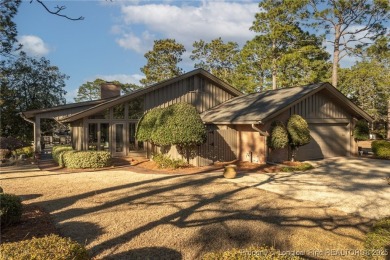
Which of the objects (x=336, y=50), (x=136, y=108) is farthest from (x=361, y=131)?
(x=136, y=108)

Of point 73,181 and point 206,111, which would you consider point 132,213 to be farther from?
point 206,111

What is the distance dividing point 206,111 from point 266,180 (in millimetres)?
10865

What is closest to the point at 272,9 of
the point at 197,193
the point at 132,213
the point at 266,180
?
the point at 266,180

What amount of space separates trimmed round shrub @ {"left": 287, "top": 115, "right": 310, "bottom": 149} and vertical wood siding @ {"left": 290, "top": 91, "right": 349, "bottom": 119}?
3.75 ft

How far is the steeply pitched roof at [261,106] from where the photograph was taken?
16969 mm

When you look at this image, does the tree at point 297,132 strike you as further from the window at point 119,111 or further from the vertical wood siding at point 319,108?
the window at point 119,111

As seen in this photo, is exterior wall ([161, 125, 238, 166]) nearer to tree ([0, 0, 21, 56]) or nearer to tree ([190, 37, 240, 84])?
tree ([0, 0, 21, 56])

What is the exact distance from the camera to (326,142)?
20.5 m

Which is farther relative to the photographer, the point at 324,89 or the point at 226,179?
the point at 324,89

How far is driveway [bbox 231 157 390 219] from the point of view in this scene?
29.6 feet

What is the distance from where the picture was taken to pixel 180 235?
21.1ft

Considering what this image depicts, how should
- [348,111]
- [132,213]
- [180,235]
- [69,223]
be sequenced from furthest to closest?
[348,111] → [132,213] → [69,223] → [180,235]

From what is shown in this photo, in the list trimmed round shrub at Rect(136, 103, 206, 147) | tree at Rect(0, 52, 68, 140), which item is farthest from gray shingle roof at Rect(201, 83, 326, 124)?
tree at Rect(0, 52, 68, 140)

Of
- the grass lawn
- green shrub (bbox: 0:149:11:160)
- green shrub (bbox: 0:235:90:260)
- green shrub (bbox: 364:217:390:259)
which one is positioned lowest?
the grass lawn
